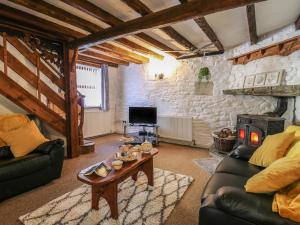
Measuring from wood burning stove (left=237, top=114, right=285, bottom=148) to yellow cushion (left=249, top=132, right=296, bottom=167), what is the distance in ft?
2.45

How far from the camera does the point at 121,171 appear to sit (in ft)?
Answer: 6.34

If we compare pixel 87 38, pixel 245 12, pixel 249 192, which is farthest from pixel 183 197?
pixel 87 38

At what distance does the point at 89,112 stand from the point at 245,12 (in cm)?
440

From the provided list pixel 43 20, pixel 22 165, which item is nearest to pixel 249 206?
pixel 22 165

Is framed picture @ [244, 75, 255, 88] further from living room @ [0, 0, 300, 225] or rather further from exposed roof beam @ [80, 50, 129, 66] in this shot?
exposed roof beam @ [80, 50, 129, 66]

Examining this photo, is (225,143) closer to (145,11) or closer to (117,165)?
(117,165)

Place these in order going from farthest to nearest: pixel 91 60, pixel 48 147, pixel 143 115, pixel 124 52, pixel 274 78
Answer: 1. pixel 91 60
2. pixel 143 115
3. pixel 124 52
4. pixel 274 78
5. pixel 48 147

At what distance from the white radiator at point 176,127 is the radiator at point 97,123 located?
5.94 ft

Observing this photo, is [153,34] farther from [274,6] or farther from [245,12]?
[274,6]

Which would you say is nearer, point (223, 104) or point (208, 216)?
point (208, 216)

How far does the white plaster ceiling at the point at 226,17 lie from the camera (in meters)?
2.29

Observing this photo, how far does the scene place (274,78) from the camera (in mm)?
3047

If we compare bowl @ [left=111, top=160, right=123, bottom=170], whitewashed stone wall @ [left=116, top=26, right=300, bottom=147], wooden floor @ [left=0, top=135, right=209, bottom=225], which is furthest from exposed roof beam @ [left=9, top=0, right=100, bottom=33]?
whitewashed stone wall @ [left=116, top=26, right=300, bottom=147]

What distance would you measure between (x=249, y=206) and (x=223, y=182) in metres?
0.55
